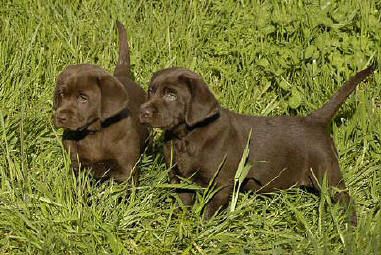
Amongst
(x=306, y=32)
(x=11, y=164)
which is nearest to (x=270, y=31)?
(x=306, y=32)

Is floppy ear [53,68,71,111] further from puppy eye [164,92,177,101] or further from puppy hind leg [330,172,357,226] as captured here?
puppy hind leg [330,172,357,226]

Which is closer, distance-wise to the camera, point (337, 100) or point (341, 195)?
point (341, 195)

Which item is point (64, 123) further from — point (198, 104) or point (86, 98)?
point (198, 104)

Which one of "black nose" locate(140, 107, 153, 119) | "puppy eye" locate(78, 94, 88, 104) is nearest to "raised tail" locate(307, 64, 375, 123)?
"black nose" locate(140, 107, 153, 119)

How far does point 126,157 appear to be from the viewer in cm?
457

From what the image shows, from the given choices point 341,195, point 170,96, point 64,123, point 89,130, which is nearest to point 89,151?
point 89,130

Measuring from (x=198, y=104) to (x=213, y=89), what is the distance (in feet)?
4.91

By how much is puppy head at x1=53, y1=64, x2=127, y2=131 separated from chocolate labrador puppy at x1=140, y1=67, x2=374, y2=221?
0.21 metres

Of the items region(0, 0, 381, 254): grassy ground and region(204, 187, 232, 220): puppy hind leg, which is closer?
region(0, 0, 381, 254): grassy ground

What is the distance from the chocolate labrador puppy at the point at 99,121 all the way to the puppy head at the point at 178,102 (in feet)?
0.80

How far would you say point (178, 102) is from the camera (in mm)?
4191

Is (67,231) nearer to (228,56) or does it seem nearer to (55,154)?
(55,154)

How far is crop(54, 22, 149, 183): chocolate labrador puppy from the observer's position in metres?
4.37

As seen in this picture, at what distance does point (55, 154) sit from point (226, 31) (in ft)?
5.94
